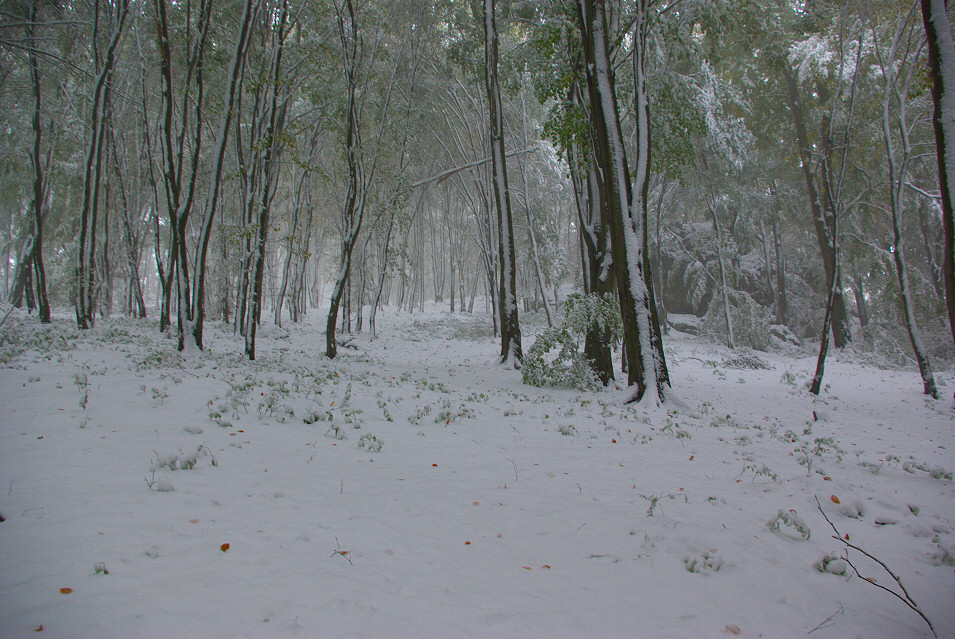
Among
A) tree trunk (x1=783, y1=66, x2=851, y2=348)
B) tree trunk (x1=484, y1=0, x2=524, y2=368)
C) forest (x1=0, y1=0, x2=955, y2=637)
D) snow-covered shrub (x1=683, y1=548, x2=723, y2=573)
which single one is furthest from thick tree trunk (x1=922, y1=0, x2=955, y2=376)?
tree trunk (x1=783, y1=66, x2=851, y2=348)

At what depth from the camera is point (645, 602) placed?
2.30m

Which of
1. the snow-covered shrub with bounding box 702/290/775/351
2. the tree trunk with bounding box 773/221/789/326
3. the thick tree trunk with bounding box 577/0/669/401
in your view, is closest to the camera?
the thick tree trunk with bounding box 577/0/669/401

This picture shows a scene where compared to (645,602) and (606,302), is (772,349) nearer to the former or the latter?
(606,302)

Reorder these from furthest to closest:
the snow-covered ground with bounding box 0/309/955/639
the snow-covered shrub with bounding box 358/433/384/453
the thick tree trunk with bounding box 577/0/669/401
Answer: the thick tree trunk with bounding box 577/0/669/401, the snow-covered shrub with bounding box 358/433/384/453, the snow-covered ground with bounding box 0/309/955/639

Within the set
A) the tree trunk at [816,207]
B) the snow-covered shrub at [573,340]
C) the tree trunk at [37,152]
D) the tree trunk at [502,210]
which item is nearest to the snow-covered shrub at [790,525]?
the snow-covered shrub at [573,340]

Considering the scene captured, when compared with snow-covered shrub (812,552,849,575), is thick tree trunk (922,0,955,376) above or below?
above

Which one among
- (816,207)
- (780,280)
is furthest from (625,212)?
(780,280)

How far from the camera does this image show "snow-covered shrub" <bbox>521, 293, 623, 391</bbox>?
30.2 ft

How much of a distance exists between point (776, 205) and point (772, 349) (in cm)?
692

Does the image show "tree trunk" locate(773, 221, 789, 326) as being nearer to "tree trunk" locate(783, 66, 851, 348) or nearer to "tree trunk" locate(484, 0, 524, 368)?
"tree trunk" locate(783, 66, 851, 348)

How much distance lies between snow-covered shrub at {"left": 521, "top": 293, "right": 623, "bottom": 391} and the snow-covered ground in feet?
8.64

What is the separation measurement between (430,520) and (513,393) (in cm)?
603

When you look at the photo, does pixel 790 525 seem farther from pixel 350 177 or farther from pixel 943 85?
pixel 350 177

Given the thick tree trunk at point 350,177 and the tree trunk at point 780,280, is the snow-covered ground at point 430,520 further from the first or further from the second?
the tree trunk at point 780,280
